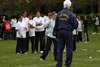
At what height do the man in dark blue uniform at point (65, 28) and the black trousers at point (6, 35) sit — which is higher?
the man in dark blue uniform at point (65, 28)

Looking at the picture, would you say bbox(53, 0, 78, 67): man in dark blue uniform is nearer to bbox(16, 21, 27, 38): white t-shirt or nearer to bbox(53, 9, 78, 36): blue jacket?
bbox(53, 9, 78, 36): blue jacket

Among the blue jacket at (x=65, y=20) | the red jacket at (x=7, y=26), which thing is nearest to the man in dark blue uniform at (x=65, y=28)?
the blue jacket at (x=65, y=20)

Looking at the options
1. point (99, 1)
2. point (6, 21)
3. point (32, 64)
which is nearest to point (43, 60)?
Result: point (32, 64)

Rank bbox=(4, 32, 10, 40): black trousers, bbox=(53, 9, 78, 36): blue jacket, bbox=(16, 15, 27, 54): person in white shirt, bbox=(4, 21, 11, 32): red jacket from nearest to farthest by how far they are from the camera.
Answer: bbox=(53, 9, 78, 36): blue jacket < bbox=(16, 15, 27, 54): person in white shirt < bbox=(4, 21, 11, 32): red jacket < bbox=(4, 32, 10, 40): black trousers

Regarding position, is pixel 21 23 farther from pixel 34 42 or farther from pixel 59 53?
pixel 59 53

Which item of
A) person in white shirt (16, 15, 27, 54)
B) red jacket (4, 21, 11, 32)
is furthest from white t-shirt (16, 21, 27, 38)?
red jacket (4, 21, 11, 32)

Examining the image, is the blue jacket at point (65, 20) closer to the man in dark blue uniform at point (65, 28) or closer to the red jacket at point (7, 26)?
the man in dark blue uniform at point (65, 28)

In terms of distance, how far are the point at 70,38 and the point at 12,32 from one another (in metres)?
24.2

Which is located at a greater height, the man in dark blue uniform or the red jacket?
the man in dark blue uniform

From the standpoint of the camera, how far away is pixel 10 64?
16.5 m

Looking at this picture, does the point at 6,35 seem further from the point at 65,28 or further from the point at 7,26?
the point at 65,28

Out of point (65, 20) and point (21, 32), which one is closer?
point (65, 20)

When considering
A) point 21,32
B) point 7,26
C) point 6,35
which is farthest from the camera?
point 6,35

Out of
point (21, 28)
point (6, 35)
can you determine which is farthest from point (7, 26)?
point (21, 28)
